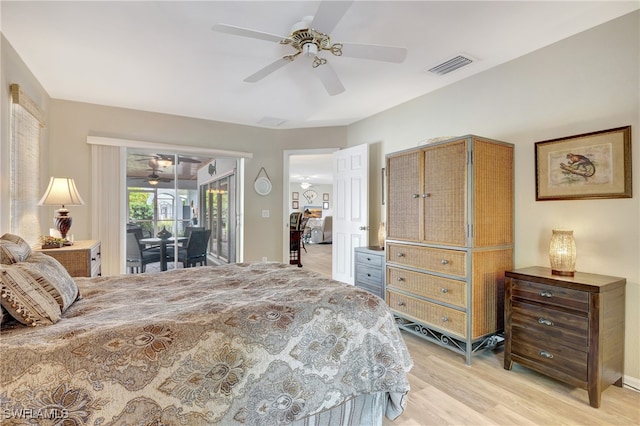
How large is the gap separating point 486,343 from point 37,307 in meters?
3.08

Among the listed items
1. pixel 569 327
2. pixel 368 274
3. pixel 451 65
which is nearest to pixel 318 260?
pixel 368 274

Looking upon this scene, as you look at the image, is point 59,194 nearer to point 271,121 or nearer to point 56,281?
point 56,281

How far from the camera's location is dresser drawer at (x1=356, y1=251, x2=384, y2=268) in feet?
11.3

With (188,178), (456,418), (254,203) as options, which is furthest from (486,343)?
(188,178)

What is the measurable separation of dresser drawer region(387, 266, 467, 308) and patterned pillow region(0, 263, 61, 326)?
256cm

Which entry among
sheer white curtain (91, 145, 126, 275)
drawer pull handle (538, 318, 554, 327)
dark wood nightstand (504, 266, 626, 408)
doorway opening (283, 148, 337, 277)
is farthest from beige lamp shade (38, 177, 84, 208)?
drawer pull handle (538, 318, 554, 327)

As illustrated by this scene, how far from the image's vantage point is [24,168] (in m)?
2.92

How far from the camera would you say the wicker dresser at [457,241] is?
2543 millimetres

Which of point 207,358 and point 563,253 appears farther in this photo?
point 563,253

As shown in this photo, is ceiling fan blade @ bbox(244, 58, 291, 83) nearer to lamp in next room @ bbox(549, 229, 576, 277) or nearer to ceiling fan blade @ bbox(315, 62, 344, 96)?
ceiling fan blade @ bbox(315, 62, 344, 96)

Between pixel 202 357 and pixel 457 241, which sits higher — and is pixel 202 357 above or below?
below

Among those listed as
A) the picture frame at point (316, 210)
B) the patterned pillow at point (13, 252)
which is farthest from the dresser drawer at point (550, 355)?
the picture frame at point (316, 210)

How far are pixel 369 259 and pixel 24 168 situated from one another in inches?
137

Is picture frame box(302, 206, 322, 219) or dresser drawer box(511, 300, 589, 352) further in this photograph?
picture frame box(302, 206, 322, 219)
